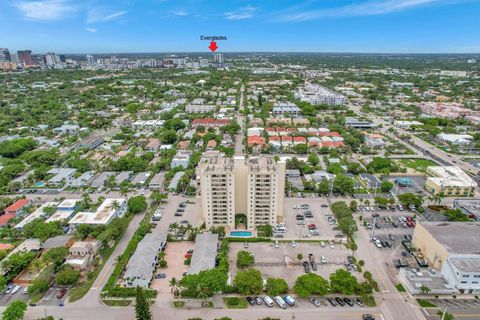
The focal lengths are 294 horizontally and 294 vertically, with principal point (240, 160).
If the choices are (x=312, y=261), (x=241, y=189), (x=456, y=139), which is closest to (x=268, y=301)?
(x=312, y=261)

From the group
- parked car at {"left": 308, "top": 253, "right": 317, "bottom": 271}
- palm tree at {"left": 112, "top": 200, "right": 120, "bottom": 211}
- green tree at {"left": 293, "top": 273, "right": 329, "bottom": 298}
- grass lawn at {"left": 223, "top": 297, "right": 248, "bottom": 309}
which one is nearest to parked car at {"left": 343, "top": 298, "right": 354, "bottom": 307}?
green tree at {"left": 293, "top": 273, "right": 329, "bottom": 298}

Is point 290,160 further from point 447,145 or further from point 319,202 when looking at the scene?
point 447,145

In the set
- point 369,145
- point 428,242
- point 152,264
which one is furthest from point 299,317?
point 369,145

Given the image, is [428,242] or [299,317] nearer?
[299,317]

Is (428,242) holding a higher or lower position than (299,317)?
higher

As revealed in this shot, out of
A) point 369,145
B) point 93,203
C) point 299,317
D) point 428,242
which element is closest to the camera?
point 299,317

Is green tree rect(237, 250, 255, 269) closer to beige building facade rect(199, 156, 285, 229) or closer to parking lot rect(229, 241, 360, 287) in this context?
parking lot rect(229, 241, 360, 287)
